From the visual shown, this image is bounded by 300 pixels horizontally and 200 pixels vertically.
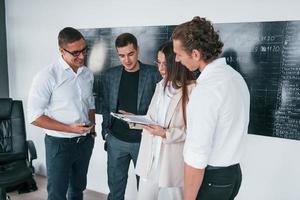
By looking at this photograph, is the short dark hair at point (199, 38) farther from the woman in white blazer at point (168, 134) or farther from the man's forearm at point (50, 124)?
the man's forearm at point (50, 124)

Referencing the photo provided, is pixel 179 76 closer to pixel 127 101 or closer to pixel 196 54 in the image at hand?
pixel 196 54

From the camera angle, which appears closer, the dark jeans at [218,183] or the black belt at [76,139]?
the dark jeans at [218,183]

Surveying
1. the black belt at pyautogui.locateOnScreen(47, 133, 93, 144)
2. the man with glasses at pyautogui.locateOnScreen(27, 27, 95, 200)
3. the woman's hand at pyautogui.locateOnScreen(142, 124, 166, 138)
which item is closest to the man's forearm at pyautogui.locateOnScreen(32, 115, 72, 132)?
the man with glasses at pyautogui.locateOnScreen(27, 27, 95, 200)

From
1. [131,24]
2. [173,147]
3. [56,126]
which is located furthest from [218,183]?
[131,24]

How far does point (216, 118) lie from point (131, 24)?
5.78 ft

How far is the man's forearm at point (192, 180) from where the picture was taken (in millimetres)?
1160

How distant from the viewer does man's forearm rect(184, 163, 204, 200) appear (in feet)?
3.80

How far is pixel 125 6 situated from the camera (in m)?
2.63

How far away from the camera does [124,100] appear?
2.06 metres

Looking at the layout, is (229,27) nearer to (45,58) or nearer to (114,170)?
(114,170)

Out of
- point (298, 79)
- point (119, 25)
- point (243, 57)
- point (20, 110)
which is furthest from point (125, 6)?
point (298, 79)

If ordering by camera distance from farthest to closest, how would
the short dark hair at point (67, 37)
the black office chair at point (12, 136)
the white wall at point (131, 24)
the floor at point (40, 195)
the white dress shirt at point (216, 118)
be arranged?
1. the floor at point (40, 195)
2. the black office chair at point (12, 136)
3. the white wall at point (131, 24)
4. the short dark hair at point (67, 37)
5. the white dress shirt at point (216, 118)

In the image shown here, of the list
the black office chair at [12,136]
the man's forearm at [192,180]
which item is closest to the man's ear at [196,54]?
the man's forearm at [192,180]

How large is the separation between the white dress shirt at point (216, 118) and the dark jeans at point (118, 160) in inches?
35.8
